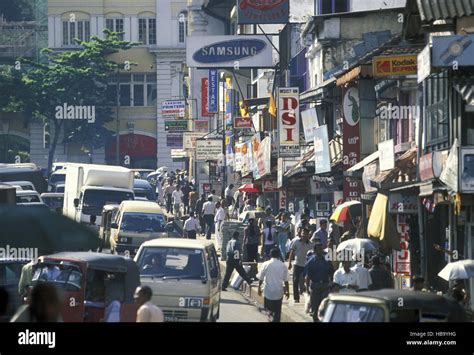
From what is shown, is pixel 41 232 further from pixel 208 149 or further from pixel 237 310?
pixel 208 149

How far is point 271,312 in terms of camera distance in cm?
2517

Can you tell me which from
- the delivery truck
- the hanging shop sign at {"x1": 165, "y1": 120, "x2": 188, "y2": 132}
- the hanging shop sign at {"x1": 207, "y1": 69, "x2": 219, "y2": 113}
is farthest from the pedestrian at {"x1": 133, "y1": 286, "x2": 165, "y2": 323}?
the hanging shop sign at {"x1": 165, "y1": 120, "x2": 188, "y2": 132}

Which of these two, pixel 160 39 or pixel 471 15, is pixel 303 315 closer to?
pixel 471 15

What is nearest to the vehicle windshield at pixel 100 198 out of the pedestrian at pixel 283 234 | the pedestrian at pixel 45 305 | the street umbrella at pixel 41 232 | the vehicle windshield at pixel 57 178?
the pedestrian at pixel 283 234

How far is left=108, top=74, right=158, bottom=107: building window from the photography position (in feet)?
360

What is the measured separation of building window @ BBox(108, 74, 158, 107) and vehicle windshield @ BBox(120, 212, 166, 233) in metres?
69.4

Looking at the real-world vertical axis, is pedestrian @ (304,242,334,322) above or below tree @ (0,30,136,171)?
below

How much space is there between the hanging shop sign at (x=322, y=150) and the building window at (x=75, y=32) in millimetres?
73710

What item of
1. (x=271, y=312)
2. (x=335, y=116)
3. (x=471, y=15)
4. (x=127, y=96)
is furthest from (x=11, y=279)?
(x=127, y=96)

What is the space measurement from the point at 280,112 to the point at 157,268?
2167 cm

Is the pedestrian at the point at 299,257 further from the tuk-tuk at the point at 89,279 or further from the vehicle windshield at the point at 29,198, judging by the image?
the vehicle windshield at the point at 29,198

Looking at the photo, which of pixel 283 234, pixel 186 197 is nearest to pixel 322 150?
pixel 283 234

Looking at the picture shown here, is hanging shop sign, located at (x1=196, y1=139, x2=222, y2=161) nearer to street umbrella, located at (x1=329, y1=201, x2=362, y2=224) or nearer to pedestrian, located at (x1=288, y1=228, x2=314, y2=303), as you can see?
street umbrella, located at (x1=329, y1=201, x2=362, y2=224)
